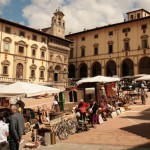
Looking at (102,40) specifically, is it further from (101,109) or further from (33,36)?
(101,109)

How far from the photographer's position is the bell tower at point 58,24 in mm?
47875

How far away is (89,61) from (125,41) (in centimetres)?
846

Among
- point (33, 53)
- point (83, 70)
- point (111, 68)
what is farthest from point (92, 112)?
point (83, 70)

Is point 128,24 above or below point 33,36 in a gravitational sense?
above

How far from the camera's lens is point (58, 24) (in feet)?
160

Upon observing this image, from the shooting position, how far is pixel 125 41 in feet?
152

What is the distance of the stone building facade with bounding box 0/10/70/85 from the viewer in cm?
3597

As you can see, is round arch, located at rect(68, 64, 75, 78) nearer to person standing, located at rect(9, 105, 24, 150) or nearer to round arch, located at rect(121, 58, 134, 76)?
round arch, located at rect(121, 58, 134, 76)

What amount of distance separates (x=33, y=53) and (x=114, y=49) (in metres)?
15.7

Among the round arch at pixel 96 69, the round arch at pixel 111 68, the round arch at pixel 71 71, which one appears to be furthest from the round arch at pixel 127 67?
the round arch at pixel 71 71

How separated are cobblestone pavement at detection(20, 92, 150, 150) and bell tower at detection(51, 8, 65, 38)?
3582 cm

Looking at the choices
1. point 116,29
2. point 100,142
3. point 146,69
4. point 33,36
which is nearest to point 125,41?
point 116,29

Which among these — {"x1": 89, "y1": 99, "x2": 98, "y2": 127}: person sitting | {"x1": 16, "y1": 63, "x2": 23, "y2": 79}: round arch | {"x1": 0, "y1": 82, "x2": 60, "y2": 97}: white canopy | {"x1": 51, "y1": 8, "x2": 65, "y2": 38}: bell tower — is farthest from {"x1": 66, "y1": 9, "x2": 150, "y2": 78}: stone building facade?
{"x1": 0, "y1": 82, "x2": 60, "y2": 97}: white canopy

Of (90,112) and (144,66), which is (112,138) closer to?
(90,112)
